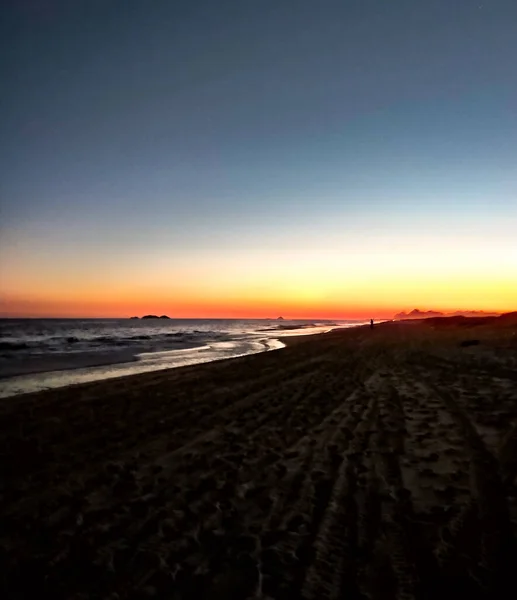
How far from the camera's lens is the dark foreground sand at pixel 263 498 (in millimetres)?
3973

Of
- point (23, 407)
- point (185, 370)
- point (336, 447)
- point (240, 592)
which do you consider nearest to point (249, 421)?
point (336, 447)

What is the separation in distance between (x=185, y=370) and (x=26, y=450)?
11463mm

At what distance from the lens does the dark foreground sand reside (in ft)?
13.0

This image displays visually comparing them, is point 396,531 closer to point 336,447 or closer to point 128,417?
point 336,447

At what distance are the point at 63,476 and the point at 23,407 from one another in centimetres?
619

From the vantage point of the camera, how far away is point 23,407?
11766 millimetres

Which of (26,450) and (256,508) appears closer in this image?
(256,508)

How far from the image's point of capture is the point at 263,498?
5734mm

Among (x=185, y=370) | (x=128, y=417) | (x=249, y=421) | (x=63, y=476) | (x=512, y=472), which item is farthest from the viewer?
(x=185, y=370)

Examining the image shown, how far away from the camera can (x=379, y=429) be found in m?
8.80

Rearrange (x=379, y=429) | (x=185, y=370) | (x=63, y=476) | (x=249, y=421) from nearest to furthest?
1. (x=63, y=476)
2. (x=379, y=429)
3. (x=249, y=421)
4. (x=185, y=370)

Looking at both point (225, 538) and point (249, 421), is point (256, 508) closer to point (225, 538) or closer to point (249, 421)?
point (225, 538)

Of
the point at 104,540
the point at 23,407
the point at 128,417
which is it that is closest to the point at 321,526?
the point at 104,540

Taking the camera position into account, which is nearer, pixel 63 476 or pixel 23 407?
pixel 63 476
